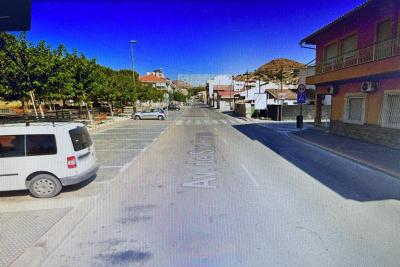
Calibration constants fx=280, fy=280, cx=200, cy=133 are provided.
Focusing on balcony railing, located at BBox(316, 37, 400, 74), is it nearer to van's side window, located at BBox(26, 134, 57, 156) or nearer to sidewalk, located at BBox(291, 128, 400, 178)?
sidewalk, located at BBox(291, 128, 400, 178)

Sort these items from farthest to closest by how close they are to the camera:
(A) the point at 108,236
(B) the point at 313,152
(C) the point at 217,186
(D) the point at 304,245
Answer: (B) the point at 313,152, (C) the point at 217,186, (A) the point at 108,236, (D) the point at 304,245

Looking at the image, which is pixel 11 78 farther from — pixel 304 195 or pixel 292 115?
pixel 292 115

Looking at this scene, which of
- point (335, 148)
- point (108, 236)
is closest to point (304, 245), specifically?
point (108, 236)

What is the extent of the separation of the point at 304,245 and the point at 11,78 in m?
14.4

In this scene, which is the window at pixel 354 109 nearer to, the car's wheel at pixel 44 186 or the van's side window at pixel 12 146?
the car's wheel at pixel 44 186

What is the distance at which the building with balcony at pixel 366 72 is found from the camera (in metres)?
11.6

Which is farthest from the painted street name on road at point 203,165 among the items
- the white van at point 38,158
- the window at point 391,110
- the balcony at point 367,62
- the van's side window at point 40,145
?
the window at point 391,110

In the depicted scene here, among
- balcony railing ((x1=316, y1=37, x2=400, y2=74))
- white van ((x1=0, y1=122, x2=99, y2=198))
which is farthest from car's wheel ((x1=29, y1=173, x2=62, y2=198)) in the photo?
balcony railing ((x1=316, y1=37, x2=400, y2=74))

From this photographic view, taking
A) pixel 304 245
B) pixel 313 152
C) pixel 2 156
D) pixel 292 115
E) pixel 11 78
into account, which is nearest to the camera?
pixel 304 245

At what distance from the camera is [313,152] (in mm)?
11875

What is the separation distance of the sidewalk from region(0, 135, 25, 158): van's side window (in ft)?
31.1

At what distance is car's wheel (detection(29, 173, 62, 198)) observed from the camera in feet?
20.2

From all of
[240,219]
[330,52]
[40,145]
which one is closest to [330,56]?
[330,52]

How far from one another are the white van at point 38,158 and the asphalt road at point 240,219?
1089 millimetres
